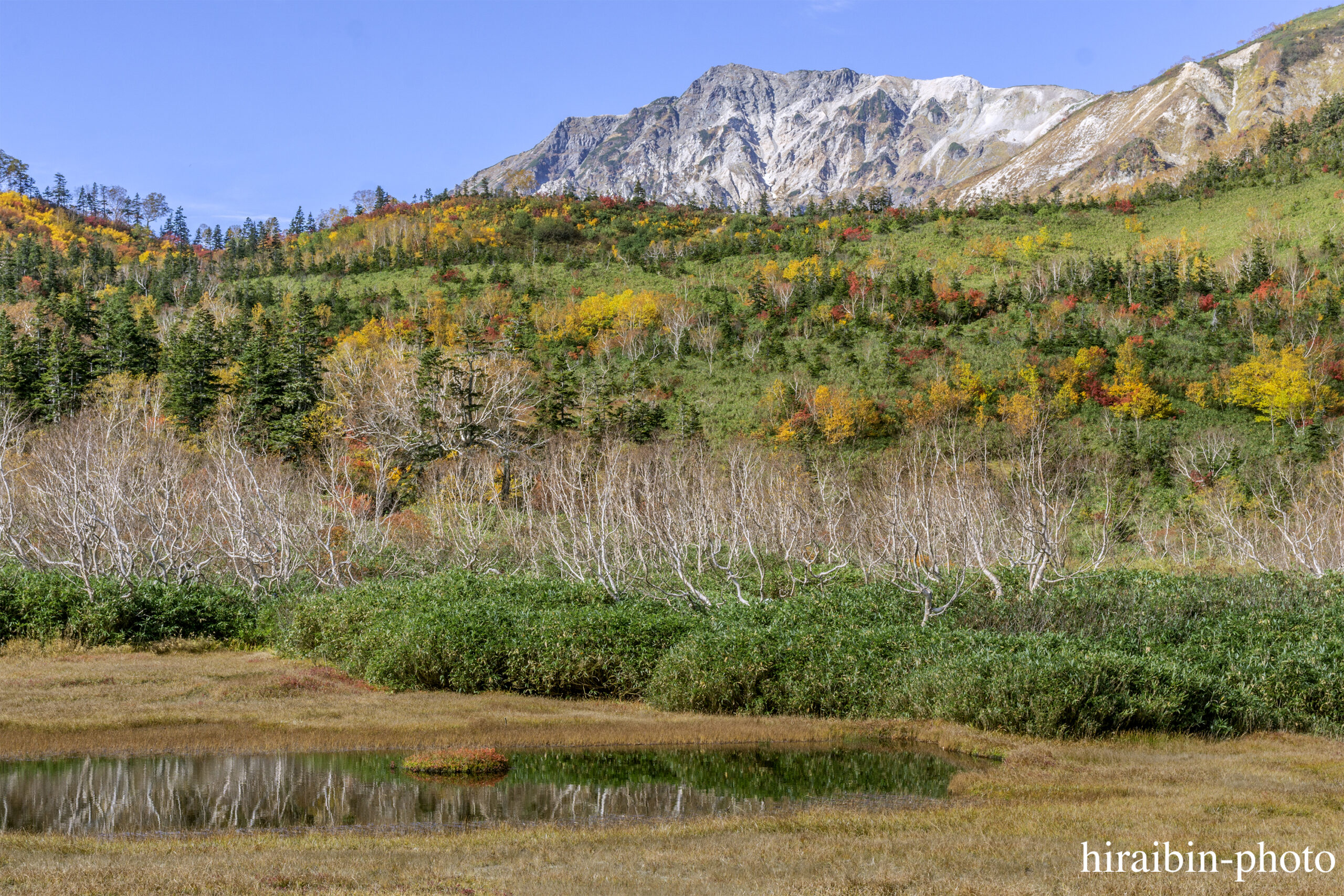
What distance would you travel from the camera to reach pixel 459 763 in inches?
505

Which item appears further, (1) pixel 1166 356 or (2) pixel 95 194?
(2) pixel 95 194

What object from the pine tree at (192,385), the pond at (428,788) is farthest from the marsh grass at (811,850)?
the pine tree at (192,385)

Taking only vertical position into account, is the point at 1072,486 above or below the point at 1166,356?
below

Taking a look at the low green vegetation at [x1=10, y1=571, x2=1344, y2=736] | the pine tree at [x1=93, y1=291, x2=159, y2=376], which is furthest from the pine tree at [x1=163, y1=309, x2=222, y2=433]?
the low green vegetation at [x1=10, y1=571, x2=1344, y2=736]

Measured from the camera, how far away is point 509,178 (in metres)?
140

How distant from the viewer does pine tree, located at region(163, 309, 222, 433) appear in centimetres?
5406

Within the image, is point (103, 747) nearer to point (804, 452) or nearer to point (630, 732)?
point (630, 732)

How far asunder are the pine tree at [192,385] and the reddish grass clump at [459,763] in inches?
1815

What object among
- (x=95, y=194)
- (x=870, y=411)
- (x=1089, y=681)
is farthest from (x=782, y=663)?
(x=95, y=194)

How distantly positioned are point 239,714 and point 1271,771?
1555 centimetres

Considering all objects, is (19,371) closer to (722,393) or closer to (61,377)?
(61,377)

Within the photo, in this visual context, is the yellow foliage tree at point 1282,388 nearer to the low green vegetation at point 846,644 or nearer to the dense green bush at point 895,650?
the dense green bush at point 895,650

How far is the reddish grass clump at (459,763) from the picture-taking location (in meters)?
12.8

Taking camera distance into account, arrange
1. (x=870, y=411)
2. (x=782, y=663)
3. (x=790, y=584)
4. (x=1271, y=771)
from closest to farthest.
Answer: (x=1271, y=771) → (x=782, y=663) → (x=790, y=584) → (x=870, y=411)
